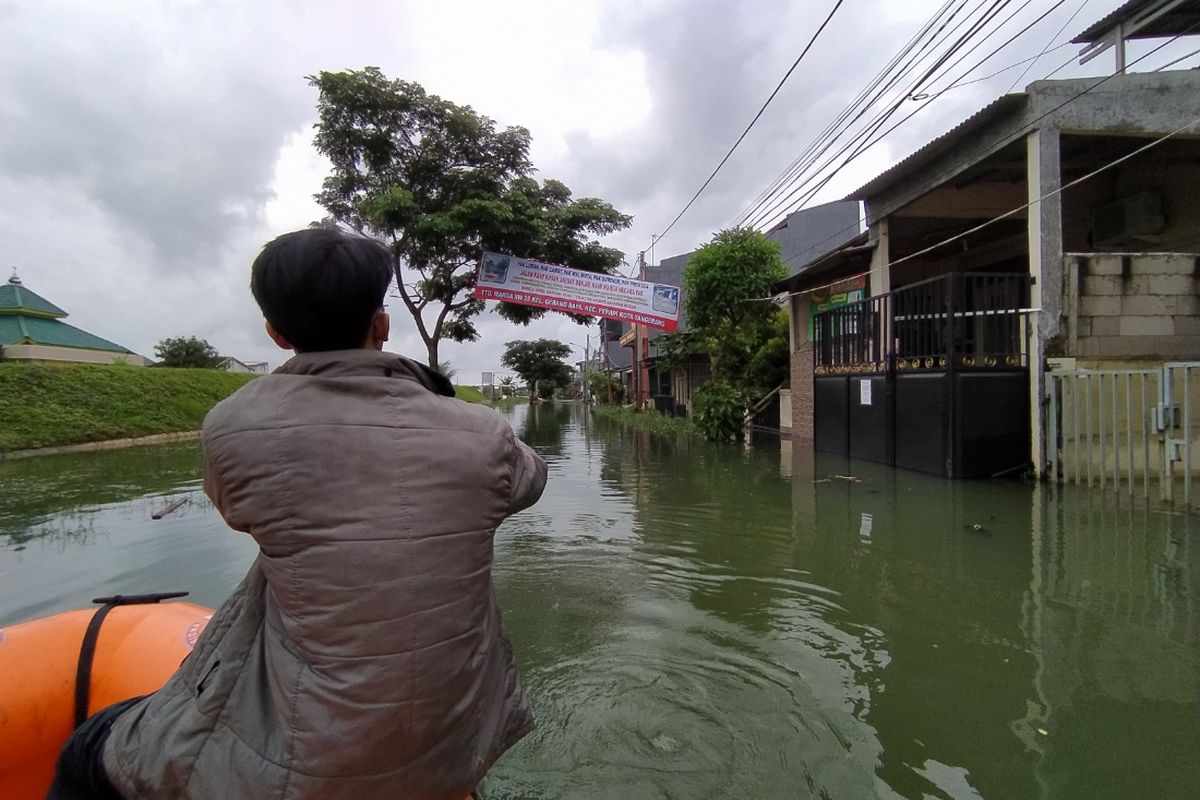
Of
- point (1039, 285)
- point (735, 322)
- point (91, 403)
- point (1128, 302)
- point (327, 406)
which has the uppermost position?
point (735, 322)

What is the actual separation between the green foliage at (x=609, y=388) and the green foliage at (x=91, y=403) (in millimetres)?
21854

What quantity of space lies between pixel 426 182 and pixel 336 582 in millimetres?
9359

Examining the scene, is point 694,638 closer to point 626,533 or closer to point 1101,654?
point 1101,654

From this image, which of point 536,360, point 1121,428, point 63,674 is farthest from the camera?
point 536,360

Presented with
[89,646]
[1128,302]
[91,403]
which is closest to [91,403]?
[91,403]

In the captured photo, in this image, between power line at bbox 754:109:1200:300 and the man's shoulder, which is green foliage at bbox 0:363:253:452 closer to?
power line at bbox 754:109:1200:300

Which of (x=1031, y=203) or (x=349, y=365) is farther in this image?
(x=1031, y=203)

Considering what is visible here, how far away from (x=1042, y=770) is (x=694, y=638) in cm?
157

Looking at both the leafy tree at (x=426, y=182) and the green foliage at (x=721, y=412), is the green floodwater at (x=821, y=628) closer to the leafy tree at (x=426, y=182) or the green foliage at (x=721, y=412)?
the leafy tree at (x=426, y=182)

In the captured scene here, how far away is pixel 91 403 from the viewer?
14.4 meters

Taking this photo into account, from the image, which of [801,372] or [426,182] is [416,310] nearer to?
[426,182]

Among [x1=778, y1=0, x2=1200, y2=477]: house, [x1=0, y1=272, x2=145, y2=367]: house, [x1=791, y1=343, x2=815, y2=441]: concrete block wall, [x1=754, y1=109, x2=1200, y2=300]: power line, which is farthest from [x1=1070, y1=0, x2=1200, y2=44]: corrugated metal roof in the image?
[x1=0, y1=272, x2=145, y2=367]: house

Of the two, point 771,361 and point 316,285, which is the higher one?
point 771,361

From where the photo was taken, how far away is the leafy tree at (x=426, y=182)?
342 inches
